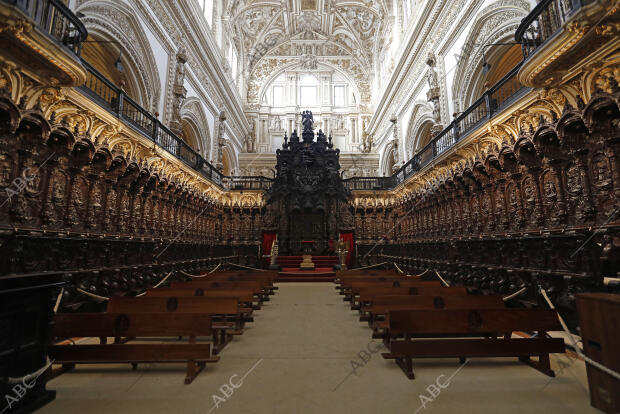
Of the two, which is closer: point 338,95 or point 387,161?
point 387,161

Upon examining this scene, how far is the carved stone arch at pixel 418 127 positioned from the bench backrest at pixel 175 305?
14.2 meters

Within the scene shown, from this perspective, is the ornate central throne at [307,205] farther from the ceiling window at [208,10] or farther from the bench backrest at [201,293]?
the bench backrest at [201,293]

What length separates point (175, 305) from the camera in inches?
134

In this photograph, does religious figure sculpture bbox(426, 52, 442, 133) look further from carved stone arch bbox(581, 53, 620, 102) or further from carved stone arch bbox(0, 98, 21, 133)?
carved stone arch bbox(0, 98, 21, 133)

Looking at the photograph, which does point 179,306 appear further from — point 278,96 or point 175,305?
point 278,96

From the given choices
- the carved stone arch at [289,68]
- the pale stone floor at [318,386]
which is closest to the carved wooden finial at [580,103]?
the pale stone floor at [318,386]

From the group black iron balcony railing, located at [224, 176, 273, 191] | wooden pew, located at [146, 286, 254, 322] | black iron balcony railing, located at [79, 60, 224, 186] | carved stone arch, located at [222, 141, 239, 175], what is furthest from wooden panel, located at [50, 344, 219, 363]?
carved stone arch, located at [222, 141, 239, 175]

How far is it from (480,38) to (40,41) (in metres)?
12.6

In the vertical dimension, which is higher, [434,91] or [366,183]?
[434,91]

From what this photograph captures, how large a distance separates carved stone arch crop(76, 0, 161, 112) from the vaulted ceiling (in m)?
11.1

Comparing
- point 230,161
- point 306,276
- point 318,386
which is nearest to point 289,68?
point 230,161

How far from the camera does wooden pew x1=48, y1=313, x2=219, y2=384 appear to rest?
2.62m

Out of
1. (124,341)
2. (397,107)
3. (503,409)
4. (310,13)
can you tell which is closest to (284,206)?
(397,107)

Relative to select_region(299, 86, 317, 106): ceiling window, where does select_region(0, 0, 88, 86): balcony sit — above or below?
below
